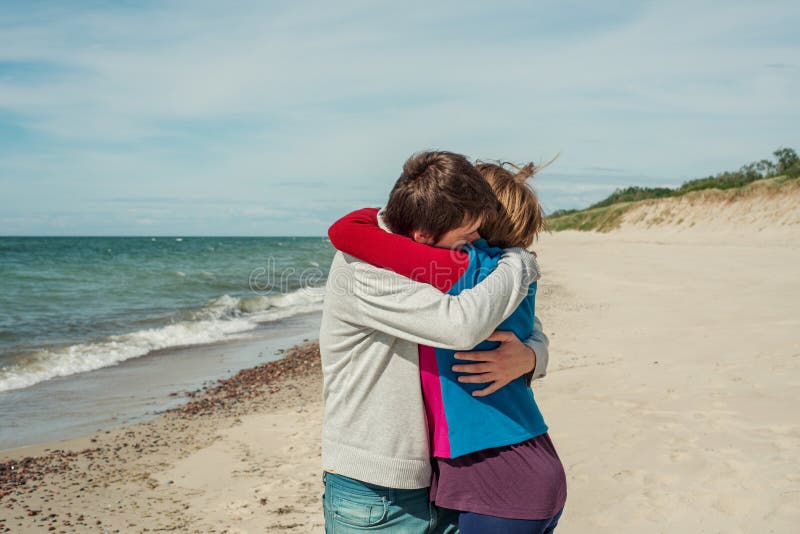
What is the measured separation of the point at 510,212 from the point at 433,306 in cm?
44

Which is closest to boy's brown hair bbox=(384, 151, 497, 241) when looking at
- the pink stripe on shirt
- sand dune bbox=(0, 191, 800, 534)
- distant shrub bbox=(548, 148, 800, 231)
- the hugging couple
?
the hugging couple

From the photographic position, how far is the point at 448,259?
70.0 inches

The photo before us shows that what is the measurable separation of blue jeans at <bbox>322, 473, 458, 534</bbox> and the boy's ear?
696 millimetres

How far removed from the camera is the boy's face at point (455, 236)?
1816 mm

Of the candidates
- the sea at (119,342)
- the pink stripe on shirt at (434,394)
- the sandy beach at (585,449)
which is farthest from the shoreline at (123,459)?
the pink stripe on shirt at (434,394)

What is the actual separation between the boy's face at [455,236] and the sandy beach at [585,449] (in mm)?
2761

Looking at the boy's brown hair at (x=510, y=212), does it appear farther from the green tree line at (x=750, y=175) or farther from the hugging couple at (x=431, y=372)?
the green tree line at (x=750, y=175)

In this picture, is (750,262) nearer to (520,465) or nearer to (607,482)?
(607,482)

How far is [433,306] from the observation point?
5.52 ft

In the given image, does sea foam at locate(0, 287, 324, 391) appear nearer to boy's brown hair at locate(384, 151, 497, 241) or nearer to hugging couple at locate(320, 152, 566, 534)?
hugging couple at locate(320, 152, 566, 534)

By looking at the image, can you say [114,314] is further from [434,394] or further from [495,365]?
[495,365]

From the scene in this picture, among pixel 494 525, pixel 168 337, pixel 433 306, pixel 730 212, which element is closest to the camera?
pixel 433 306

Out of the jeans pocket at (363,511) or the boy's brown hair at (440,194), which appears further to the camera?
the jeans pocket at (363,511)

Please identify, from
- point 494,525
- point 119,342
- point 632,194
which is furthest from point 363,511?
point 632,194
